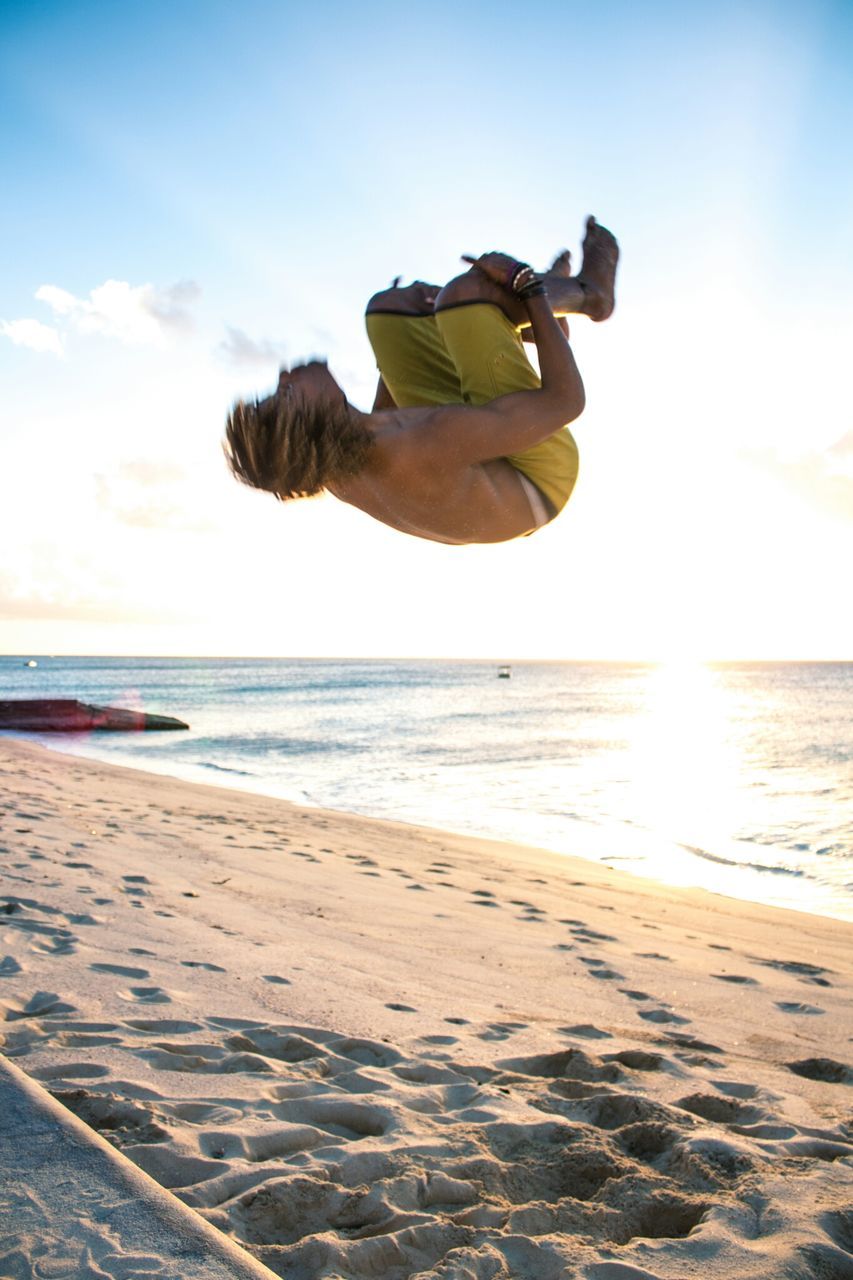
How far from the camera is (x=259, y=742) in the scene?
2717 cm

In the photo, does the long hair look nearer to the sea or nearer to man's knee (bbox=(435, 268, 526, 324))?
man's knee (bbox=(435, 268, 526, 324))

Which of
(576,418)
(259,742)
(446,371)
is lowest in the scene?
(259,742)

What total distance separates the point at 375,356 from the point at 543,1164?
2.63m

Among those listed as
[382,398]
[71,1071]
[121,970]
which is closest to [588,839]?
[121,970]

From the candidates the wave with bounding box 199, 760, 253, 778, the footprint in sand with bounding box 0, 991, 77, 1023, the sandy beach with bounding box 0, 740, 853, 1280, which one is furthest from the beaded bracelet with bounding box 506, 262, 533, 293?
the wave with bounding box 199, 760, 253, 778

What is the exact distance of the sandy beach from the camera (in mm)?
2643

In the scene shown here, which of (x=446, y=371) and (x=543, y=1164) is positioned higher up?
(x=446, y=371)

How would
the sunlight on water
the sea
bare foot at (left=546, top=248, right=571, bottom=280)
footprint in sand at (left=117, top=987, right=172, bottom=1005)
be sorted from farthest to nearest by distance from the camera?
the sunlight on water
the sea
footprint in sand at (left=117, top=987, right=172, bottom=1005)
bare foot at (left=546, top=248, right=571, bottom=280)

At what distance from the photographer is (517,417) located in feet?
7.45

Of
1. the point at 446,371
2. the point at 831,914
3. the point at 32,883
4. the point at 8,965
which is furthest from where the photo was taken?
the point at 831,914

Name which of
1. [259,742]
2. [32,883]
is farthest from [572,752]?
[32,883]

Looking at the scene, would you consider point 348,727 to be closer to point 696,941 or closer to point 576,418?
point 696,941

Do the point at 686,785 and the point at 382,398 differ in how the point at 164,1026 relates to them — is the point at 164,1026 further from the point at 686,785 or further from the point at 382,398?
the point at 686,785

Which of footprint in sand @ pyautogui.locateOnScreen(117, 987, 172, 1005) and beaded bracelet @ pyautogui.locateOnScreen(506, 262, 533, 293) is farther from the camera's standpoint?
footprint in sand @ pyautogui.locateOnScreen(117, 987, 172, 1005)
